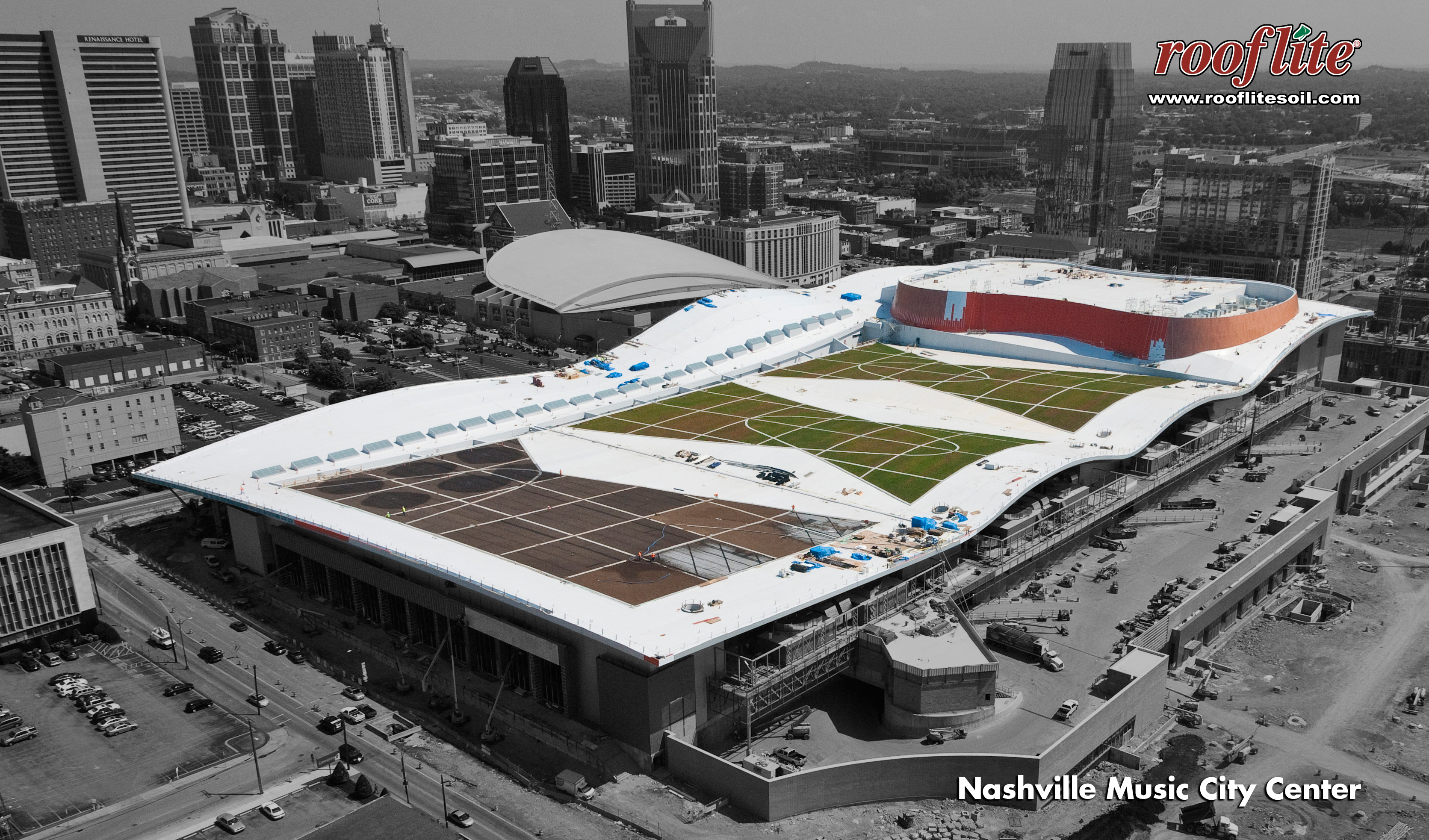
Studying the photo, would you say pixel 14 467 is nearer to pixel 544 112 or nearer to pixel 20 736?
pixel 20 736

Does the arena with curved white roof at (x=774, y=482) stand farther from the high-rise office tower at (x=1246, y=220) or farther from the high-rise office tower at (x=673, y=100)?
the high-rise office tower at (x=673, y=100)

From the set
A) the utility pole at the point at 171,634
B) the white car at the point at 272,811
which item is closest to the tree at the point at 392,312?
the utility pole at the point at 171,634

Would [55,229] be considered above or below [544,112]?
below

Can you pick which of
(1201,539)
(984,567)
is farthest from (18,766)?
(1201,539)

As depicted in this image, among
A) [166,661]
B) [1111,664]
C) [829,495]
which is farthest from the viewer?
[829,495]

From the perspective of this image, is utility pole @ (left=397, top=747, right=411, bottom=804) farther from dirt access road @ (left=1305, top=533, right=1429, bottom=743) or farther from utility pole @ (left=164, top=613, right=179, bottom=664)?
dirt access road @ (left=1305, top=533, right=1429, bottom=743)

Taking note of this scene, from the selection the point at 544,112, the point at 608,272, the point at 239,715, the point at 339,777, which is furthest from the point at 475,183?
the point at 339,777

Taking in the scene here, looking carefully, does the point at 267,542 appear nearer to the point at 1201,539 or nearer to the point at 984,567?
the point at 984,567
